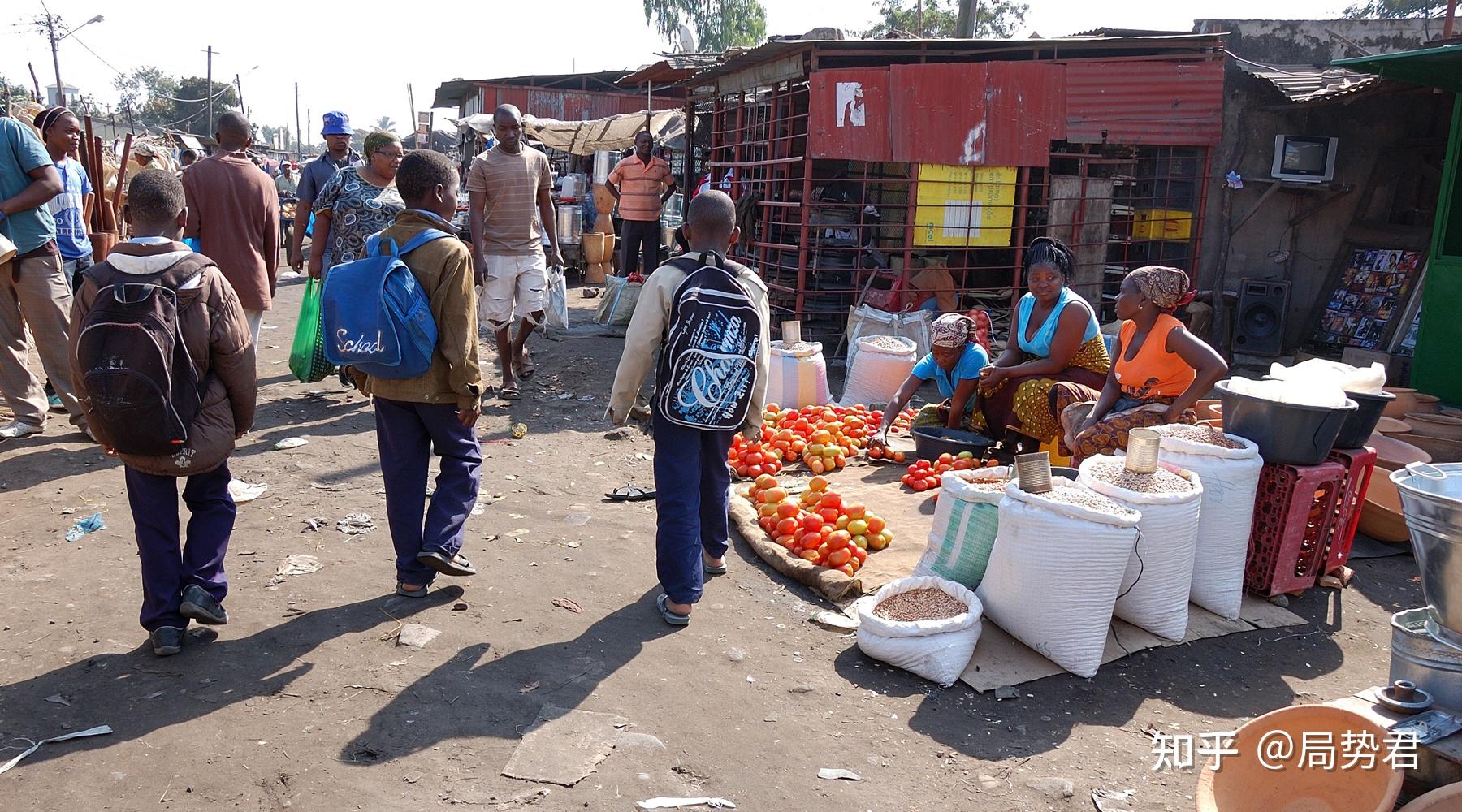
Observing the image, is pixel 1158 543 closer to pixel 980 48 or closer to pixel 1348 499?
pixel 1348 499

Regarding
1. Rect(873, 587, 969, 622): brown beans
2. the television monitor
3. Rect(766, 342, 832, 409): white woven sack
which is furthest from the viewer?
the television monitor

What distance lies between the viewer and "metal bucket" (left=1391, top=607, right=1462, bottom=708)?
2637 millimetres

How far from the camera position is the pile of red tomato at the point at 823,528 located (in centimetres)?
462

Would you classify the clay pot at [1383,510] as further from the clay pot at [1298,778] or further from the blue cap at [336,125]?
the blue cap at [336,125]

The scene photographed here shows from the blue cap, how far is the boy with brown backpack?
4.02m

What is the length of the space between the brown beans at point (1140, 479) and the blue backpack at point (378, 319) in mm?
2735

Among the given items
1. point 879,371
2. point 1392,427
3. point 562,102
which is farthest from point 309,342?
point 562,102

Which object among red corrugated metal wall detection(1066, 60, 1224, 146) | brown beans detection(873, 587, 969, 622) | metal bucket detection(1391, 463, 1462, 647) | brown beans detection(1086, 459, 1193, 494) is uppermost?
red corrugated metal wall detection(1066, 60, 1224, 146)

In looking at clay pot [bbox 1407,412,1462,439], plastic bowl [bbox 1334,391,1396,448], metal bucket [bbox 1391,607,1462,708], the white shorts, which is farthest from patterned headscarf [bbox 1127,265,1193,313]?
the white shorts

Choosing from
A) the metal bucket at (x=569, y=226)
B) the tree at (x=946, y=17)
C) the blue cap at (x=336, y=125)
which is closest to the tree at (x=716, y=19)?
the tree at (x=946, y=17)

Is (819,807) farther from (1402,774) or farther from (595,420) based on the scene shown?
(595,420)

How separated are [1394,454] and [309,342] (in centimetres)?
694

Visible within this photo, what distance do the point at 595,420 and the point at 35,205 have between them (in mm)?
3672

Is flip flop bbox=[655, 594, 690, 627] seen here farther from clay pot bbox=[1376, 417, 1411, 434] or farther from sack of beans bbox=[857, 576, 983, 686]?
clay pot bbox=[1376, 417, 1411, 434]
